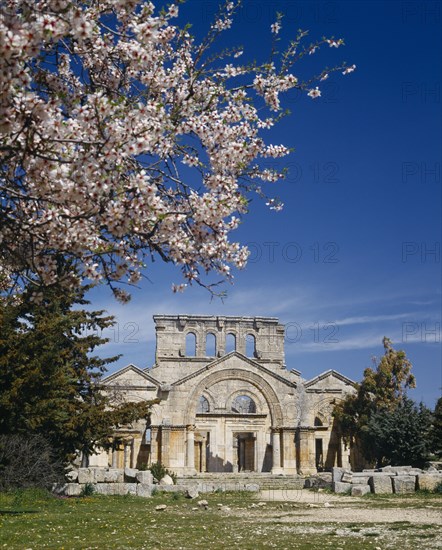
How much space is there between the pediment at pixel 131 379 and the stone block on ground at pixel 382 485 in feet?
68.9

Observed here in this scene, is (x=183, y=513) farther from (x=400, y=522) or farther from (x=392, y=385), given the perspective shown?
(x=392, y=385)

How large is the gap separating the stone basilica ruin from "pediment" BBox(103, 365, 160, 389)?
6 cm

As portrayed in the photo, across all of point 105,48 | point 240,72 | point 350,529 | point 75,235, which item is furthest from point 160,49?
point 350,529

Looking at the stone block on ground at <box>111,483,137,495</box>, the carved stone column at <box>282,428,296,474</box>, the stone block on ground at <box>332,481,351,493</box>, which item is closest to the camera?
the stone block on ground at <box>111,483,137,495</box>

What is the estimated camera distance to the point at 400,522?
14438 millimetres

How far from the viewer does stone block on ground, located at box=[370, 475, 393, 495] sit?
24.0 m

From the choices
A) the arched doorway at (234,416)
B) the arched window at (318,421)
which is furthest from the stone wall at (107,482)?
the arched window at (318,421)

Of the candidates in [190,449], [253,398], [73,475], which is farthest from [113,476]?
[253,398]

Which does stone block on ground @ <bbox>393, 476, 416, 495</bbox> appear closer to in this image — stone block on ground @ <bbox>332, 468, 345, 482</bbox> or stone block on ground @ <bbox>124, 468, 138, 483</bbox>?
stone block on ground @ <bbox>332, 468, 345, 482</bbox>

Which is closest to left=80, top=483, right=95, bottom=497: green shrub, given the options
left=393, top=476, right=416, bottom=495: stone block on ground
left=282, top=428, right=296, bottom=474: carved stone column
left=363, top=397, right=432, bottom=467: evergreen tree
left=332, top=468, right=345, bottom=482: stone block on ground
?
left=332, top=468, right=345, bottom=482: stone block on ground

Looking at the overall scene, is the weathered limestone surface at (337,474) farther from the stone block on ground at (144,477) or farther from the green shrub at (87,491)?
the green shrub at (87,491)

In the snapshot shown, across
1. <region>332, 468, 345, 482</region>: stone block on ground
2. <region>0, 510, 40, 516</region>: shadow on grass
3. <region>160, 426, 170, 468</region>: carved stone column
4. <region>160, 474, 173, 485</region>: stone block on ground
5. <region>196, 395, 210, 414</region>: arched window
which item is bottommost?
<region>0, 510, 40, 516</region>: shadow on grass

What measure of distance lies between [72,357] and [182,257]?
765 inches

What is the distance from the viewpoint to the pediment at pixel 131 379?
42.8 metres
